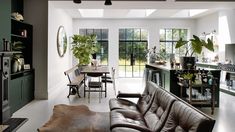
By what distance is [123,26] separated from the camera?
1405 cm

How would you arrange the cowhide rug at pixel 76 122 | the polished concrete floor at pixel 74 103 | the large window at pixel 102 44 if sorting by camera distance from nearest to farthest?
the cowhide rug at pixel 76 122 → the polished concrete floor at pixel 74 103 → the large window at pixel 102 44

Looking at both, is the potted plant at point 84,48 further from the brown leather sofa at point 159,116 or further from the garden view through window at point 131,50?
the brown leather sofa at point 159,116

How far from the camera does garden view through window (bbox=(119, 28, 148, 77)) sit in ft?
46.9

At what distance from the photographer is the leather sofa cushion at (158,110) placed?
128 inches


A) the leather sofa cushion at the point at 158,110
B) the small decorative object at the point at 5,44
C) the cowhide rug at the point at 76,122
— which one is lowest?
the cowhide rug at the point at 76,122

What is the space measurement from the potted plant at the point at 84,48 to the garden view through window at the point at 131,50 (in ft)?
7.71

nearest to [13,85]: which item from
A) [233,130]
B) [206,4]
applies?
[233,130]

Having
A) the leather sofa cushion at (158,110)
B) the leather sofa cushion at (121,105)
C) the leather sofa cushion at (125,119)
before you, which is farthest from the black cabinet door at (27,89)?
Answer: the leather sofa cushion at (158,110)

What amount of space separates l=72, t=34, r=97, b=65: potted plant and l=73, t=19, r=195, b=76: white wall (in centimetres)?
181

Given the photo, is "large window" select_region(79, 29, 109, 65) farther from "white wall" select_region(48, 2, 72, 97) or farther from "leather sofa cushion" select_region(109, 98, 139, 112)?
"leather sofa cushion" select_region(109, 98, 139, 112)

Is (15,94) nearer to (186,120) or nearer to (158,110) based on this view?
(158,110)

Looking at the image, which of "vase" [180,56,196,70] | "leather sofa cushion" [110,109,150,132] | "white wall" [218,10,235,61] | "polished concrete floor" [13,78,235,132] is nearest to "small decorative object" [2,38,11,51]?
"polished concrete floor" [13,78,235,132]

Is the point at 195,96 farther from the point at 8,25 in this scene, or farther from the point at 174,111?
the point at 8,25

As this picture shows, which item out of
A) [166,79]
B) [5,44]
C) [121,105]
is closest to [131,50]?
[166,79]
